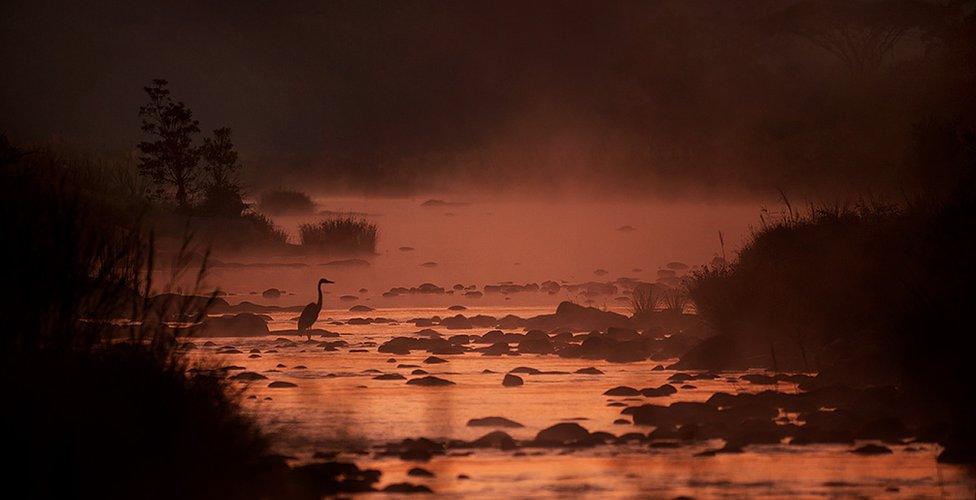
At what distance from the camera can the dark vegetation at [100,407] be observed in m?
9.50

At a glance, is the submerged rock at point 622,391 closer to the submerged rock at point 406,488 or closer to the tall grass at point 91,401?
the tall grass at point 91,401

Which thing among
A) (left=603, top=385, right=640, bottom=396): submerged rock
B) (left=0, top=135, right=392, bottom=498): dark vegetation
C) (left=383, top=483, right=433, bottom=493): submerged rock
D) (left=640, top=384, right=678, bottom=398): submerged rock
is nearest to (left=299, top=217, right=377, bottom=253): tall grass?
(left=603, top=385, right=640, bottom=396): submerged rock

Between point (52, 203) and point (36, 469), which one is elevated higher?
point (52, 203)

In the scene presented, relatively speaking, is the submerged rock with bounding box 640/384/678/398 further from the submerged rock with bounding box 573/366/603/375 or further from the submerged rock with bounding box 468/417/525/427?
the submerged rock with bounding box 468/417/525/427

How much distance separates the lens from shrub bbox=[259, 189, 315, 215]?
61541mm

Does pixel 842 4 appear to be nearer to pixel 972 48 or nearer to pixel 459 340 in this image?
pixel 972 48

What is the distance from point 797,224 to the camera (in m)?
26.4

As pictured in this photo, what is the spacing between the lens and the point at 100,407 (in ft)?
33.8

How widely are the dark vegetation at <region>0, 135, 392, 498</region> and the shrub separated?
48.9m

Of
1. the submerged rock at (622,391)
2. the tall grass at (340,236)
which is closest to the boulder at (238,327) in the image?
the submerged rock at (622,391)

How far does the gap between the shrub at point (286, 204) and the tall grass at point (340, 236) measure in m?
12.7

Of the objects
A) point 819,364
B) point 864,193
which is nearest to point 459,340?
point 819,364

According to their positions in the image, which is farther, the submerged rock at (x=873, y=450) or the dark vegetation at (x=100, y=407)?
the submerged rock at (x=873, y=450)

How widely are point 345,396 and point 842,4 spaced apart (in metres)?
53.5
